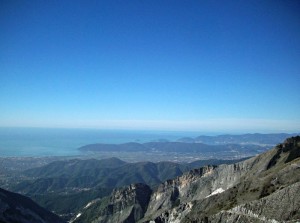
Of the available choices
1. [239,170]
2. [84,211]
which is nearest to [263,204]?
[239,170]

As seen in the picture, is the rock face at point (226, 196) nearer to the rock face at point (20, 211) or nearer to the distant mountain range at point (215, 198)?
the distant mountain range at point (215, 198)

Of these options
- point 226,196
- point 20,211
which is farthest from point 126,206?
point 226,196

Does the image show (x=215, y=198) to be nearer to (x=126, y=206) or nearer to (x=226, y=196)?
(x=226, y=196)

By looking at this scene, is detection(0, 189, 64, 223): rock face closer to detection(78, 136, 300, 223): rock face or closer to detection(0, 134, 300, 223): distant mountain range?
detection(0, 134, 300, 223): distant mountain range

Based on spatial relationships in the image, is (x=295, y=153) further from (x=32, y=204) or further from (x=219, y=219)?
(x=32, y=204)

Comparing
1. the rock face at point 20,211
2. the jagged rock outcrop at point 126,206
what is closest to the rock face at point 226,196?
the jagged rock outcrop at point 126,206
